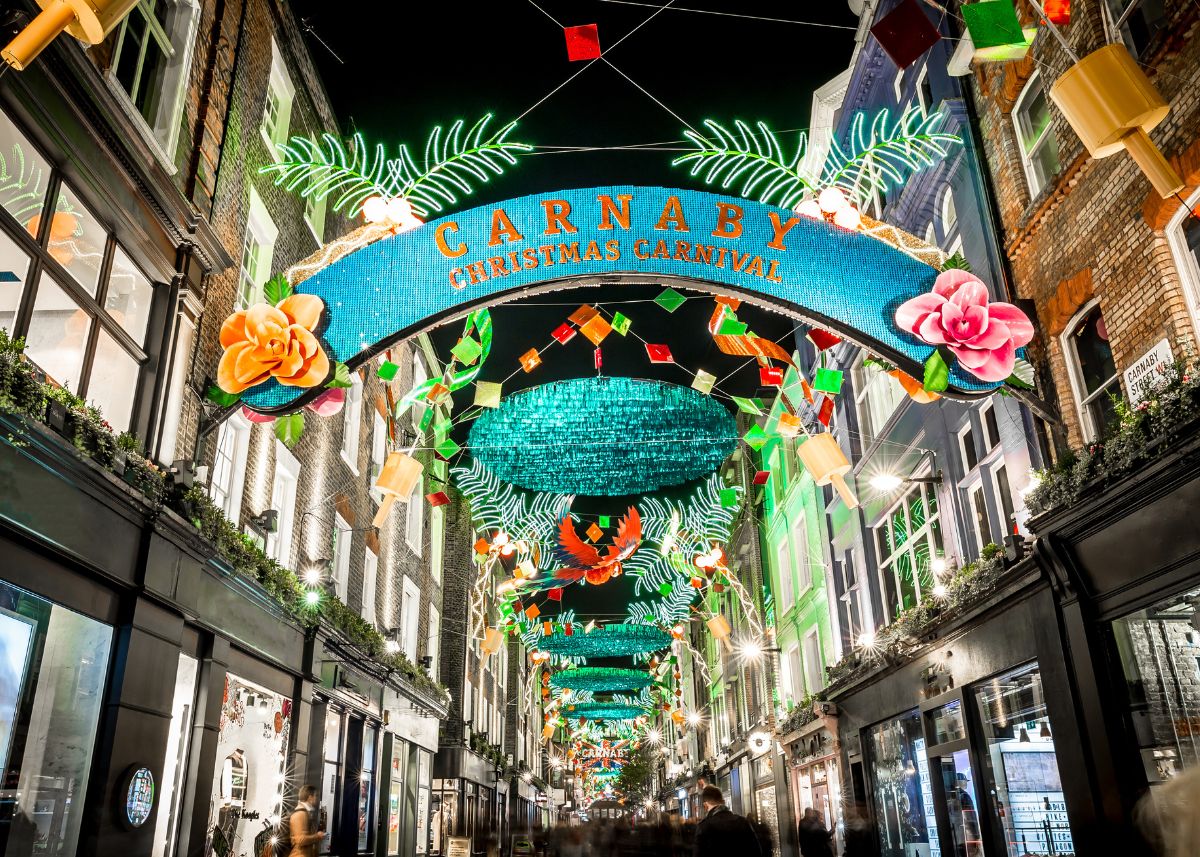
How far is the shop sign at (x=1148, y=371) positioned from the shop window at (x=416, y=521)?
1758cm

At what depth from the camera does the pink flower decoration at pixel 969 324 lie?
936 cm

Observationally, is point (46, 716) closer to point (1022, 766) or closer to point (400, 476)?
point (400, 476)

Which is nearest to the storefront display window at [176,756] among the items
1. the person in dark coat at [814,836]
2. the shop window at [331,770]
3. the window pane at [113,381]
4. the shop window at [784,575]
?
the window pane at [113,381]

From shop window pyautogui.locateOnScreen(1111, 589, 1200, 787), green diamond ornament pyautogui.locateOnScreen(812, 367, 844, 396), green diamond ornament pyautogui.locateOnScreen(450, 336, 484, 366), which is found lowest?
→ shop window pyautogui.locateOnScreen(1111, 589, 1200, 787)

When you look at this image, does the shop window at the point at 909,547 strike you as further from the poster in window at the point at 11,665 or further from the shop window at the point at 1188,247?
the poster in window at the point at 11,665

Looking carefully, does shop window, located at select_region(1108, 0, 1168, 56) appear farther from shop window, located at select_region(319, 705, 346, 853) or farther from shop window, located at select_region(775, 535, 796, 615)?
shop window, located at select_region(775, 535, 796, 615)

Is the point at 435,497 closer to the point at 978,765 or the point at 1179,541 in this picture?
the point at 978,765

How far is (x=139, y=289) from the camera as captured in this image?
369 inches

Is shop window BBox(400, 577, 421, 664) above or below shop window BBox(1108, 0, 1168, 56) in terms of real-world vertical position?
below

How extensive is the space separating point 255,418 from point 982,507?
418 inches

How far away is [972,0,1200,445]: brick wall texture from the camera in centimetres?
827

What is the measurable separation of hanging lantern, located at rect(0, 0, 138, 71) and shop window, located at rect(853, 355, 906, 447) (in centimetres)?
1451

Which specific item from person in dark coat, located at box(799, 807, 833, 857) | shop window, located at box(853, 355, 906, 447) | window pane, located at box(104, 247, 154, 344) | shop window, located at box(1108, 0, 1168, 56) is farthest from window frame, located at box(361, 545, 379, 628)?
shop window, located at box(1108, 0, 1168, 56)

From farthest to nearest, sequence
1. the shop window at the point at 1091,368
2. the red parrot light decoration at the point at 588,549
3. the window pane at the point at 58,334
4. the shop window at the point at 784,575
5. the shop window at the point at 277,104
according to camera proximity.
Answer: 1. the shop window at the point at 784,575
2. the red parrot light decoration at the point at 588,549
3. the shop window at the point at 277,104
4. the shop window at the point at 1091,368
5. the window pane at the point at 58,334
